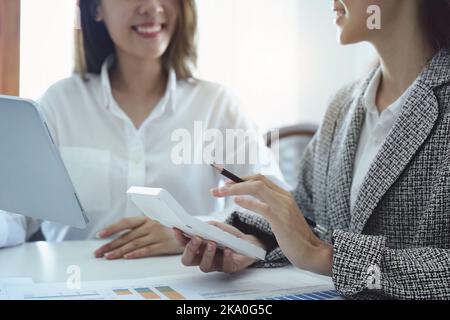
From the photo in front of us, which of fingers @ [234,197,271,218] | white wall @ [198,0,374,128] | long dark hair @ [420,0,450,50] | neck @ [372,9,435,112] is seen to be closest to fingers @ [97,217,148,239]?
fingers @ [234,197,271,218]

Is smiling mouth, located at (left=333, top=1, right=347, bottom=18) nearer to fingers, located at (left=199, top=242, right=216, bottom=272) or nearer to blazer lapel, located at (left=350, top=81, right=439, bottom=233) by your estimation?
blazer lapel, located at (left=350, top=81, right=439, bottom=233)

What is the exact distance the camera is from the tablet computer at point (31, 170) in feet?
2.24

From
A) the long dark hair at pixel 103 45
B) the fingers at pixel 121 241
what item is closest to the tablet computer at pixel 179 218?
the fingers at pixel 121 241

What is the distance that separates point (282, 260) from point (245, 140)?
20.5 inches

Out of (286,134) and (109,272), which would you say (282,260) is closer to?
(109,272)

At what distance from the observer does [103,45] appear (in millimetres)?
1509

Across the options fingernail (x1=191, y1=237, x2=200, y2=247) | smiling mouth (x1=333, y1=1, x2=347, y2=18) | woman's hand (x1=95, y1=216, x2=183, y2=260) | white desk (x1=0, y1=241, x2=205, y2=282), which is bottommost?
white desk (x1=0, y1=241, x2=205, y2=282)

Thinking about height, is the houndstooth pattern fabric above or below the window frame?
below

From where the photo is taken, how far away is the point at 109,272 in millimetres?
888

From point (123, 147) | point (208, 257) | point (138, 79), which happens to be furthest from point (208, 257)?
point (138, 79)

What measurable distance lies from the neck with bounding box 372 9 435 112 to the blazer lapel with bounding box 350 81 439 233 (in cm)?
10

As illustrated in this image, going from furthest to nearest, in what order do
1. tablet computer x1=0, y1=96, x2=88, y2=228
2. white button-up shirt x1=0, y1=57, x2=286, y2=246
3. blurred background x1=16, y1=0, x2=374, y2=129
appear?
1. blurred background x1=16, y1=0, x2=374, y2=129
2. white button-up shirt x1=0, y1=57, x2=286, y2=246
3. tablet computer x1=0, y1=96, x2=88, y2=228

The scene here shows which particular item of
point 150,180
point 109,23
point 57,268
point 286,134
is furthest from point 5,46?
point 57,268

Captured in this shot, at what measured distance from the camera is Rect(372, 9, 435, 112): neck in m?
0.98
